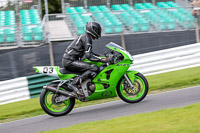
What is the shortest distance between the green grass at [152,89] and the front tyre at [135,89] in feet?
3.85

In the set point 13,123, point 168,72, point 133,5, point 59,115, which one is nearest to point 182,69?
point 168,72

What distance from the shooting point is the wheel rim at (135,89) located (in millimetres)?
6879

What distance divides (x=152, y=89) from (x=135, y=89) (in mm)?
1835

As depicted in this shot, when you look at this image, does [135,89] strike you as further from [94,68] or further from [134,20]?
[134,20]

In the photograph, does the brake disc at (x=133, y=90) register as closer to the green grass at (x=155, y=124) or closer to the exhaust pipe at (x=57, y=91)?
the exhaust pipe at (x=57, y=91)

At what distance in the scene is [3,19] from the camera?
15703 mm

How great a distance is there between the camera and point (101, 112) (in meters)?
6.65

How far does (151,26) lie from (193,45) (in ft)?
11.9

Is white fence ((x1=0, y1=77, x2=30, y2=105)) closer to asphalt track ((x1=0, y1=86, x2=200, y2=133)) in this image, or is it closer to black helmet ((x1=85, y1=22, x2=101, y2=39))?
asphalt track ((x1=0, y1=86, x2=200, y2=133))

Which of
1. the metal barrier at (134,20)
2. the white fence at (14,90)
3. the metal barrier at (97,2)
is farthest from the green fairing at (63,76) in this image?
the metal barrier at (97,2)

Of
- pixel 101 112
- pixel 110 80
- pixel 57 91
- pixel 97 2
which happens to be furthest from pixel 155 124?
pixel 97 2

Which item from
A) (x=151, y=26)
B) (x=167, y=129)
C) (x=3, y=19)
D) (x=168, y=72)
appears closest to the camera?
(x=167, y=129)

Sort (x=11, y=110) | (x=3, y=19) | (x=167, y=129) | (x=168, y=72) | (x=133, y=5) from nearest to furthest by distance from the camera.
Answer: (x=167, y=129) < (x=11, y=110) < (x=168, y=72) < (x=3, y=19) < (x=133, y=5)

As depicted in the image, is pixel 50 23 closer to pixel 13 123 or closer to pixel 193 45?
pixel 193 45
